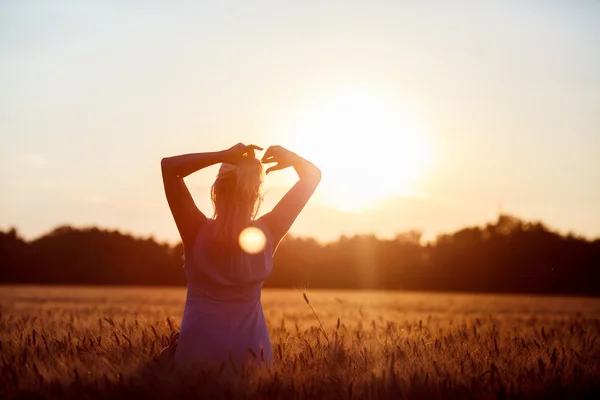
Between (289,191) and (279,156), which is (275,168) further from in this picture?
(289,191)

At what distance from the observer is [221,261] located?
452 cm

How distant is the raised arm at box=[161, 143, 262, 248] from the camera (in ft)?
14.9

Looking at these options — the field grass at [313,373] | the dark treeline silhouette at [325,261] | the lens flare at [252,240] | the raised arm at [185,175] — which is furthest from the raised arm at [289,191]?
the dark treeline silhouette at [325,261]

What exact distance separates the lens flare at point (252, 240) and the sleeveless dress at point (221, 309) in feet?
0.12

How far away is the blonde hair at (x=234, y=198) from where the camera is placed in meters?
4.52

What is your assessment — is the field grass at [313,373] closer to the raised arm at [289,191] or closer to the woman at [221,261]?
Result: the woman at [221,261]

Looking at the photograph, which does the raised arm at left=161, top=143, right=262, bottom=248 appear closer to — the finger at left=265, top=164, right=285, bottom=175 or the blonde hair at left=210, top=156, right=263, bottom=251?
the blonde hair at left=210, top=156, right=263, bottom=251

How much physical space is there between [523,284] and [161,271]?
25604 mm

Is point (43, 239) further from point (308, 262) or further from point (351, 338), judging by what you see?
point (351, 338)

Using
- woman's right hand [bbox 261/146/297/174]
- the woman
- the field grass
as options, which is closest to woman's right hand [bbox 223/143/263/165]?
the woman

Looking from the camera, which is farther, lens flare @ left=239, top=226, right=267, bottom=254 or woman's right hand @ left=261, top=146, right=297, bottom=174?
woman's right hand @ left=261, top=146, right=297, bottom=174

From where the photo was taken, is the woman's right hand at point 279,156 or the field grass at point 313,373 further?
the woman's right hand at point 279,156

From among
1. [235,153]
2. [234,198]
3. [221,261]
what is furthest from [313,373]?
[235,153]

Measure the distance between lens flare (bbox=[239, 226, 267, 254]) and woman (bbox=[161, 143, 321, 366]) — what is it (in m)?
0.03
